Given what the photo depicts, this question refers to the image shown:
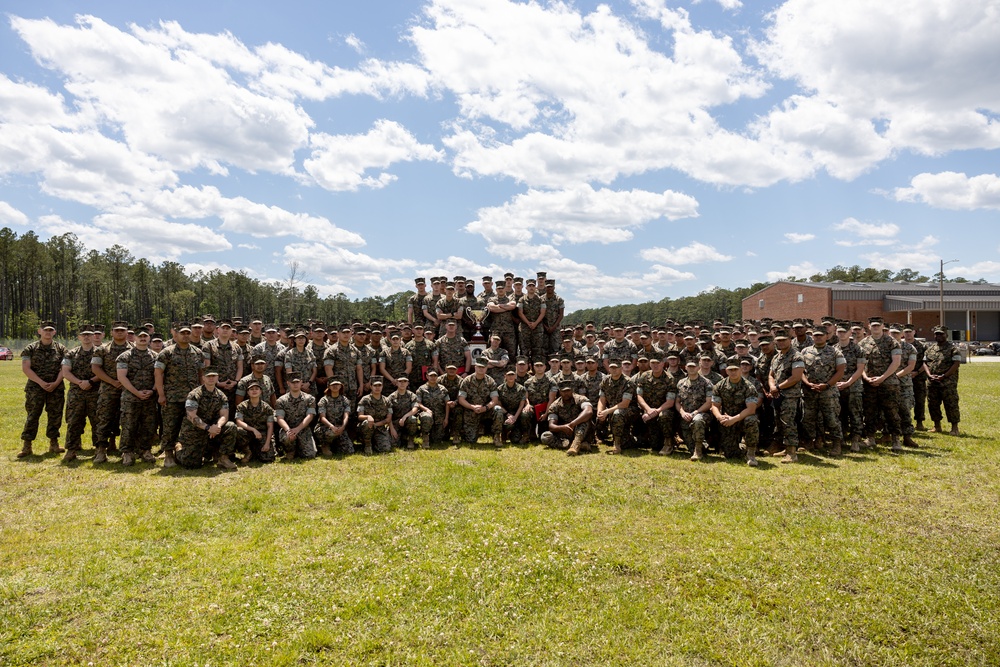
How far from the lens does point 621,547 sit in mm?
5598

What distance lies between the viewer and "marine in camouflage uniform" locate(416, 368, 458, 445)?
442 inches

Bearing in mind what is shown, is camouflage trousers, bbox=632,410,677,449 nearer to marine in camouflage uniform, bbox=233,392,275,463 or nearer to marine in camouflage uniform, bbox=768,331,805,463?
marine in camouflage uniform, bbox=768,331,805,463

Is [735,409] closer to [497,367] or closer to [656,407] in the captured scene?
[656,407]

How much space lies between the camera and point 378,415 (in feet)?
34.8

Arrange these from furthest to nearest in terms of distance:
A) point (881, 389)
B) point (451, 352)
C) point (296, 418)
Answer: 1. point (451, 352)
2. point (881, 389)
3. point (296, 418)

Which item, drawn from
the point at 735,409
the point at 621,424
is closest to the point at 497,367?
the point at 621,424

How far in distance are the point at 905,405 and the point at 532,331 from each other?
307 inches

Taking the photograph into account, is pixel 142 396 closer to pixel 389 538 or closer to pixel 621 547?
pixel 389 538

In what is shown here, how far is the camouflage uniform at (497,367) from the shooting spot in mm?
12024

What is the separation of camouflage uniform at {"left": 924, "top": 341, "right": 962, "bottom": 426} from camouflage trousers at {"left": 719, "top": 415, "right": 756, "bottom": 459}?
5.08 meters

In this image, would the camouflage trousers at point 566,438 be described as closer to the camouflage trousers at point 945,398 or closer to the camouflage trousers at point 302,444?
the camouflage trousers at point 302,444

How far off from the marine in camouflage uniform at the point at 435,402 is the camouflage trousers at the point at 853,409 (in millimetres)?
7360

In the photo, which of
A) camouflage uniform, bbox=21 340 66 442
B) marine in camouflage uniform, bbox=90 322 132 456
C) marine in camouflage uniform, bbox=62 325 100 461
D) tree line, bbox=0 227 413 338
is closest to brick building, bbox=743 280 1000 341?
tree line, bbox=0 227 413 338

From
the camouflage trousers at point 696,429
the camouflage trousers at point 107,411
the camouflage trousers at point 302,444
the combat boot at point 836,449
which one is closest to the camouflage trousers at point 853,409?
the combat boot at point 836,449
